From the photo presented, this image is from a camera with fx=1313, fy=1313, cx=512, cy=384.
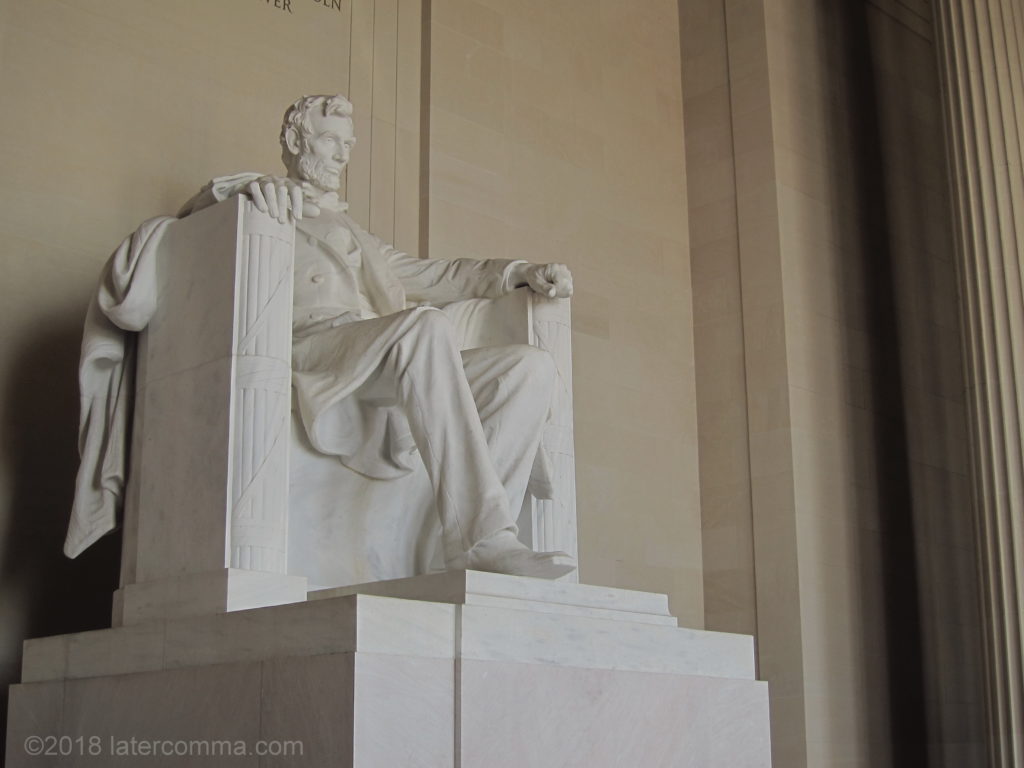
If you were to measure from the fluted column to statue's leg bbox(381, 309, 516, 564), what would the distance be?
343cm

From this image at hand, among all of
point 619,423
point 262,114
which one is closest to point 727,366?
point 619,423

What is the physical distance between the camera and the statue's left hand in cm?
476

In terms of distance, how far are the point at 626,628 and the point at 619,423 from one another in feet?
10.9

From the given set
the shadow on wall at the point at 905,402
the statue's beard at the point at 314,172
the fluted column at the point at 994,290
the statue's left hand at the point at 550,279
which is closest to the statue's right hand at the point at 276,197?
the statue's beard at the point at 314,172

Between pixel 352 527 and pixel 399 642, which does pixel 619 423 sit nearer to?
pixel 352 527

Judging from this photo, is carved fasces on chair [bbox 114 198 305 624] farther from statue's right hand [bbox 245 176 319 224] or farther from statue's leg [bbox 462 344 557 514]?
statue's leg [bbox 462 344 557 514]

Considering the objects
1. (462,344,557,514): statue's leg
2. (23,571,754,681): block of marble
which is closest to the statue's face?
(462,344,557,514): statue's leg

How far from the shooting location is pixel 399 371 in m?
3.95

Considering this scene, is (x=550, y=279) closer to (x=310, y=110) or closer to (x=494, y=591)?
(x=310, y=110)

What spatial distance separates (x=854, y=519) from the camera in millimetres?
7152

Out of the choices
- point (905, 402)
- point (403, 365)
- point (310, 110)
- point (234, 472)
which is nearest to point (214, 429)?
point (234, 472)

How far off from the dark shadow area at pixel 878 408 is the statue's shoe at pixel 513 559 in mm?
3878

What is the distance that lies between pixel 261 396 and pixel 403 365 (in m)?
0.44

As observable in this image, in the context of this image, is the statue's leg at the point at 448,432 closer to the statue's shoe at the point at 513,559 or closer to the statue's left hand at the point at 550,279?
the statue's shoe at the point at 513,559
